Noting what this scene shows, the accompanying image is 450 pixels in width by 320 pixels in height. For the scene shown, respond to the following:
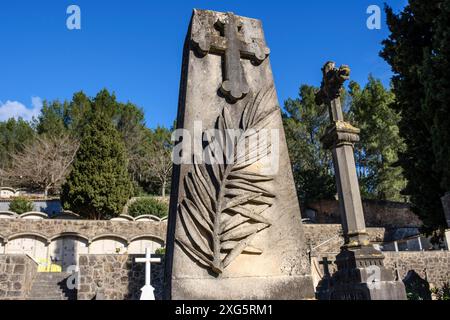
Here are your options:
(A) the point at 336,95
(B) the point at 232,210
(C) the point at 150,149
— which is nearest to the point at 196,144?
(B) the point at 232,210

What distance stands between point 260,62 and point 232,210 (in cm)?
160

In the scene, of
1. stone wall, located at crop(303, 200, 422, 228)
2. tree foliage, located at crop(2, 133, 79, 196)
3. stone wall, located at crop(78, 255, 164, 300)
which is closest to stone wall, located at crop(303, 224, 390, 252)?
stone wall, located at crop(303, 200, 422, 228)

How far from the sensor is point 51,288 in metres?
11.3

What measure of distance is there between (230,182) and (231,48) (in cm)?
137

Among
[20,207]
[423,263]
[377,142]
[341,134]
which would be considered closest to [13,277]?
[341,134]

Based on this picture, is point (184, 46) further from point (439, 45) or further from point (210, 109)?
point (439, 45)

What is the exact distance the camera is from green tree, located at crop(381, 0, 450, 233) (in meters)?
10.3

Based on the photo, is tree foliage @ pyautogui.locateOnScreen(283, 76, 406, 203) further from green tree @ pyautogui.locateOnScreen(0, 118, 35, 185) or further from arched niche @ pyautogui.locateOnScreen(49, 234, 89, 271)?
green tree @ pyautogui.locateOnScreen(0, 118, 35, 185)

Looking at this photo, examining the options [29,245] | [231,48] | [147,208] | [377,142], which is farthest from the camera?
[377,142]

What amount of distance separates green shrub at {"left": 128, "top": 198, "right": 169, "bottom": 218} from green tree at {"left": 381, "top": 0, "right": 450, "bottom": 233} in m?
16.1

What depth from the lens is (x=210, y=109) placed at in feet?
10.8

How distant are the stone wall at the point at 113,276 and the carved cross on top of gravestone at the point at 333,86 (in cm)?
743

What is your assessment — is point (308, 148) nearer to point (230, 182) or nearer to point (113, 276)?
point (113, 276)
